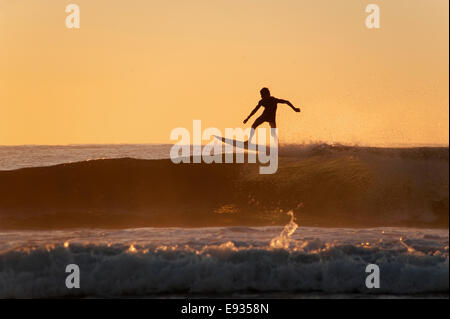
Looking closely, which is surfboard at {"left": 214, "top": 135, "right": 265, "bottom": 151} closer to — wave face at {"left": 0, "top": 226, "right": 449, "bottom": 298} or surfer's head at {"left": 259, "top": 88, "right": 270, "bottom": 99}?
surfer's head at {"left": 259, "top": 88, "right": 270, "bottom": 99}

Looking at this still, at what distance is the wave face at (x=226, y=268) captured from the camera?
10711 millimetres

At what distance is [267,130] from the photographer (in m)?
17.5

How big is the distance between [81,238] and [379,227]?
708 centimetres

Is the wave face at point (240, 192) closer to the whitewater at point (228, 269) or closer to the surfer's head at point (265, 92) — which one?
the surfer's head at point (265, 92)

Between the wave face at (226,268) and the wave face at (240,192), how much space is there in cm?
378

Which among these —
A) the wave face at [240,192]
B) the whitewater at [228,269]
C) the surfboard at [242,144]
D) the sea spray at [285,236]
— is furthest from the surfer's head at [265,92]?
the whitewater at [228,269]

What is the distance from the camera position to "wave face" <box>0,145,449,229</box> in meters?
16.2

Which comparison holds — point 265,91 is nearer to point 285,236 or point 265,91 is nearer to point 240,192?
point 240,192

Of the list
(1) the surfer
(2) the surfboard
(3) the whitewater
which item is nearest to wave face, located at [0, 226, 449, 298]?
(3) the whitewater

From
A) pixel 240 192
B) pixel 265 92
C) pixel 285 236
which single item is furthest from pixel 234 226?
pixel 265 92

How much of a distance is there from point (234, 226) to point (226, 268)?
4.11 meters

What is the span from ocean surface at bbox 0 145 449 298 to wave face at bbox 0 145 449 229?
0.12ft
